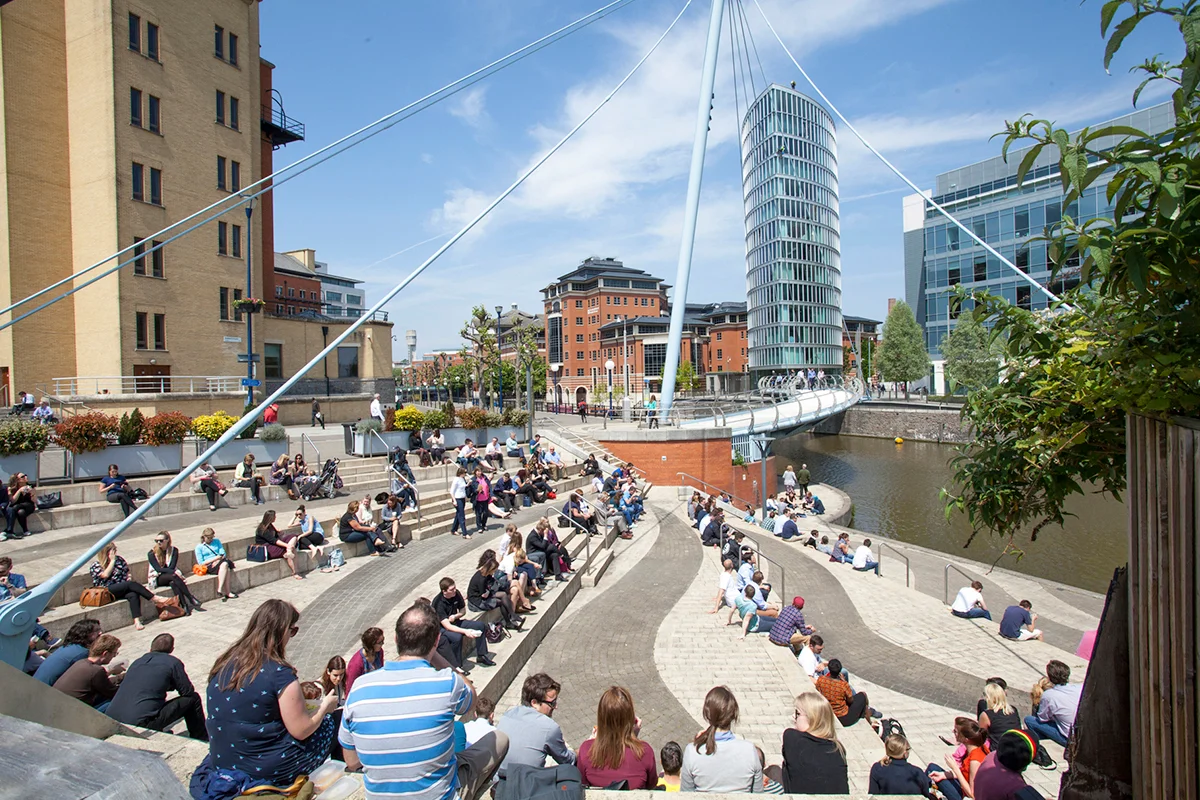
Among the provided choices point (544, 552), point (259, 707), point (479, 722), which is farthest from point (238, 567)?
point (259, 707)

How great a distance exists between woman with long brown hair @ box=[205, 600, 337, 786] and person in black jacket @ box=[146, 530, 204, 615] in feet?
22.9

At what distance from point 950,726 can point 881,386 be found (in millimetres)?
76626

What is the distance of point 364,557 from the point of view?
1259cm

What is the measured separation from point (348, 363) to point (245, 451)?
726 inches

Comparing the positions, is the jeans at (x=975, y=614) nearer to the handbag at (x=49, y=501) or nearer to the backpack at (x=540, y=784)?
the backpack at (x=540, y=784)

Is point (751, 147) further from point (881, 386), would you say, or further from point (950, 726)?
point (950, 726)

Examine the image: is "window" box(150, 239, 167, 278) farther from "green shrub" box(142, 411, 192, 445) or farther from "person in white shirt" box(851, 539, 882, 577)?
"person in white shirt" box(851, 539, 882, 577)

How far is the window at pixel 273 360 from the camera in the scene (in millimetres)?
32188

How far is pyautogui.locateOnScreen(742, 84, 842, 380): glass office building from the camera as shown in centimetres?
7725

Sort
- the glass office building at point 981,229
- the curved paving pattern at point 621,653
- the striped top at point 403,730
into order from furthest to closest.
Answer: the glass office building at point 981,229, the curved paving pattern at point 621,653, the striped top at point 403,730

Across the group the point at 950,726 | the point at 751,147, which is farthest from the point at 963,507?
the point at 751,147

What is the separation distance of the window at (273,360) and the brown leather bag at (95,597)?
84.2 ft

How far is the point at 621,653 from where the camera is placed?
31.8 feet

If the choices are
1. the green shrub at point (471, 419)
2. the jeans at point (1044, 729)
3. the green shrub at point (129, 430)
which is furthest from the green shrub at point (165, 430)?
the jeans at point (1044, 729)
